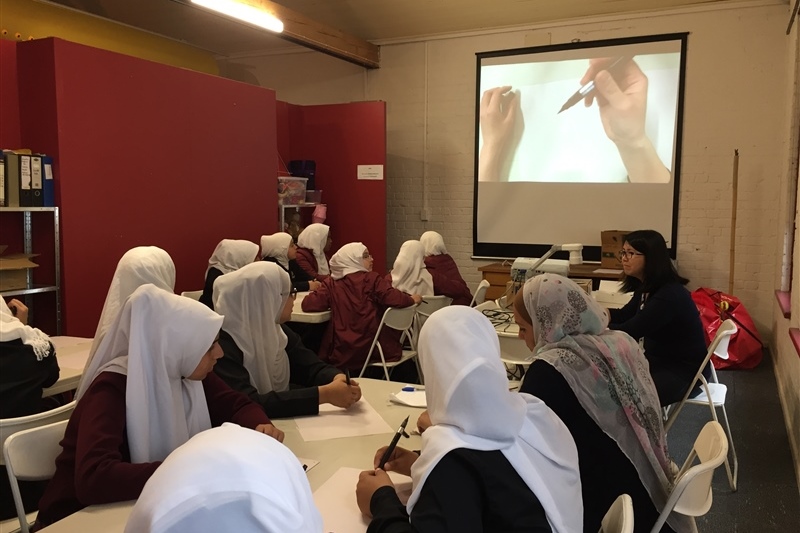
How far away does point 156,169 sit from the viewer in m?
4.78

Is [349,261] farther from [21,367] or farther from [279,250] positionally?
[21,367]

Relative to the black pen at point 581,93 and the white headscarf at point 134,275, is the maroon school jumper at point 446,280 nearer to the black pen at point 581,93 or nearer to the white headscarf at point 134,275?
the black pen at point 581,93

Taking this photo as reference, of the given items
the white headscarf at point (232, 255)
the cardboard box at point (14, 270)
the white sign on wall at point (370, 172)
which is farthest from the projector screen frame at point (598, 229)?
the cardboard box at point (14, 270)

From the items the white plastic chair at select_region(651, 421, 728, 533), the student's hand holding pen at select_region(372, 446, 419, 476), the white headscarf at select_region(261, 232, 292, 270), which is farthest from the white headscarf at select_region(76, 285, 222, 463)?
the white headscarf at select_region(261, 232, 292, 270)

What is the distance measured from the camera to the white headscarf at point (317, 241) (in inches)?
239

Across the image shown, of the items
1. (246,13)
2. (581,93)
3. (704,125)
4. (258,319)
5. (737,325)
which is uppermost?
(246,13)

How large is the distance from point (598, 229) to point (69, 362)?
5.16 metres

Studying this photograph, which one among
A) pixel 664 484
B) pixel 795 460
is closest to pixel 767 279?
pixel 795 460

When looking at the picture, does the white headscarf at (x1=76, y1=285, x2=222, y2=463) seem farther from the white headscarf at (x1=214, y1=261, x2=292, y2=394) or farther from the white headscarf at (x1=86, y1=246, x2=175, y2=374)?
the white headscarf at (x1=86, y1=246, x2=175, y2=374)

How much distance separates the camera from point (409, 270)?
4949mm

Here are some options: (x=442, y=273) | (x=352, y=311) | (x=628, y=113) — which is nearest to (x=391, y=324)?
(x=352, y=311)

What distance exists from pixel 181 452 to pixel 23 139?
4.21 metres

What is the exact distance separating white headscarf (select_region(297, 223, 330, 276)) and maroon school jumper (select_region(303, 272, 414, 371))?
188cm

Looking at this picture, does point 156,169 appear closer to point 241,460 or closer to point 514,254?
point 514,254
